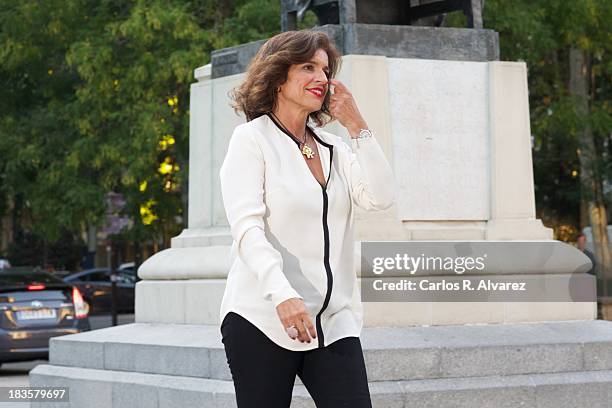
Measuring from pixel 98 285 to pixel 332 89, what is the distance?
109ft

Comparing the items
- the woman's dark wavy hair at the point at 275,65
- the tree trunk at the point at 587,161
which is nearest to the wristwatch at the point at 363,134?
the woman's dark wavy hair at the point at 275,65

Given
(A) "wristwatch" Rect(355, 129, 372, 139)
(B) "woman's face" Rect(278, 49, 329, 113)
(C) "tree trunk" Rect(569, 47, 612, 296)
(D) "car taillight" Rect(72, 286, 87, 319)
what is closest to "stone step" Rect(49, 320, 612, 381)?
(A) "wristwatch" Rect(355, 129, 372, 139)

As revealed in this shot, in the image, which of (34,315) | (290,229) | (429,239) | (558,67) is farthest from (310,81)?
(558,67)

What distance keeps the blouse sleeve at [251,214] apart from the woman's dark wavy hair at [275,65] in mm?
172

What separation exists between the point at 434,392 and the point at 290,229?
275 centimetres

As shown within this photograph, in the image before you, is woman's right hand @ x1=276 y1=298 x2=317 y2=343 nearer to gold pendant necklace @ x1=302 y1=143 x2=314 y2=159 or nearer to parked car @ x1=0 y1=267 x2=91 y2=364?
gold pendant necklace @ x1=302 y1=143 x2=314 y2=159

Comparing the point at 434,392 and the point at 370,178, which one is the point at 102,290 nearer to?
the point at 434,392

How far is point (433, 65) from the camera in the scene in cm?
830

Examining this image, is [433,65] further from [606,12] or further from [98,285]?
[98,285]

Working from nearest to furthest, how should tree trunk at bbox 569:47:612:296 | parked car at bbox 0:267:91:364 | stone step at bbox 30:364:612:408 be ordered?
stone step at bbox 30:364:612:408 → parked car at bbox 0:267:91:364 → tree trunk at bbox 569:47:612:296

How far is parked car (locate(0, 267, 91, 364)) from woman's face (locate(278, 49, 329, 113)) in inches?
487

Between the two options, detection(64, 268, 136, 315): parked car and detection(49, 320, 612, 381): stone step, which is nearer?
detection(49, 320, 612, 381): stone step

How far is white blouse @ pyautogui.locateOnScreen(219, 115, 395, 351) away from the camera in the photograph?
4.55m

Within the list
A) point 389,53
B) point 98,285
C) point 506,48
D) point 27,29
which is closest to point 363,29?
point 389,53
